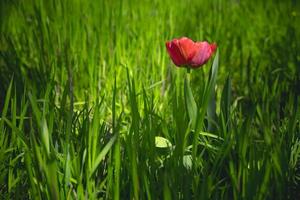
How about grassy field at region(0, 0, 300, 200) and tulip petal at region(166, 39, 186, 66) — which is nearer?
grassy field at region(0, 0, 300, 200)

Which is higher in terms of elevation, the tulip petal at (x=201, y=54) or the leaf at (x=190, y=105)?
the tulip petal at (x=201, y=54)

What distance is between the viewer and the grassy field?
0.83 meters

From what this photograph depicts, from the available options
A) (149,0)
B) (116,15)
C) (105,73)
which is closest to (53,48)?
(105,73)

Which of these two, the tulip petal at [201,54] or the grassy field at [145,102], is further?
the tulip petal at [201,54]

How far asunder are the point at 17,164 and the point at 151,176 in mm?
290

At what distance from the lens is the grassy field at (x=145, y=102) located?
833 millimetres

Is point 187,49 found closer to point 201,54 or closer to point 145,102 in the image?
point 201,54

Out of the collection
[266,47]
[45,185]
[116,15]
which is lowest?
[45,185]

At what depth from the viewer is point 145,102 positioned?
2.97ft

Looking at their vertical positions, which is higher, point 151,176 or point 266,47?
point 266,47

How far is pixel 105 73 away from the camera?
165cm

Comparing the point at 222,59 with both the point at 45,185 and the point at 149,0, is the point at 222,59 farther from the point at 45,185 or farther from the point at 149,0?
the point at 45,185

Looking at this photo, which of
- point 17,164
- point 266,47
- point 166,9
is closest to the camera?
point 17,164

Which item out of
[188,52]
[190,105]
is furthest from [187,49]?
[190,105]
